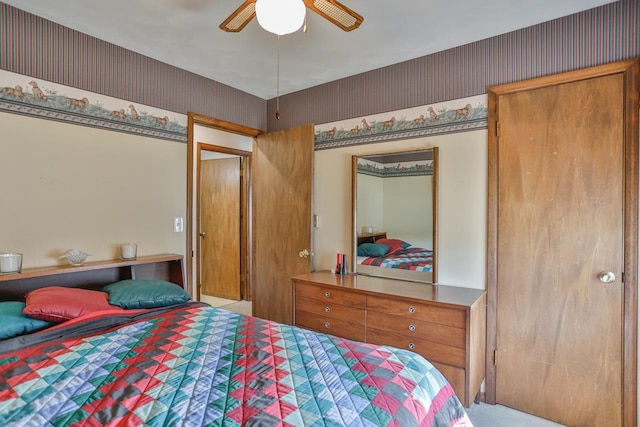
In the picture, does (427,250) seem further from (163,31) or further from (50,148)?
(50,148)

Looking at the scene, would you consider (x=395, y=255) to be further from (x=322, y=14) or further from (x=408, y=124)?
(x=322, y=14)

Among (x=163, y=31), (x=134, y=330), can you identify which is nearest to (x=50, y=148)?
(x=163, y=31)

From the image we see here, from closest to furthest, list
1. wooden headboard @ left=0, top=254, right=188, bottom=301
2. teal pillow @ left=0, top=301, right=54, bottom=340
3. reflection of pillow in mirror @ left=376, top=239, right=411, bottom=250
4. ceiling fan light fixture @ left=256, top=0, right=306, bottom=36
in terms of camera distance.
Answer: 1. ceiling fan light fixture @ left=256, top=0, right=306, bottom=36
2. teal pillow @ left=0, top=301, right=54, bottom=340
3. wooden headboard @ left=0, top=254, right=188, bottom=301
4. reflection of pillow in mirror @ left=376, top=239, right=411, bottom=250

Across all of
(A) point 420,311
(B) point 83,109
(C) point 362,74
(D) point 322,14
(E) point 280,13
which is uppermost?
(C) point 362,74

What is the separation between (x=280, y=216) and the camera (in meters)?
3.50

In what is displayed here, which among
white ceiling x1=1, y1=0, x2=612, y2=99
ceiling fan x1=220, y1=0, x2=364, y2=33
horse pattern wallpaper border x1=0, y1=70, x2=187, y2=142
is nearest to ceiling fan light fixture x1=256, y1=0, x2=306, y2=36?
ceiling fan x1=220, y1=0, x2=364, y2=33

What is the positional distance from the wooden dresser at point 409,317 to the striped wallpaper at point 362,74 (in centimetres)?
147

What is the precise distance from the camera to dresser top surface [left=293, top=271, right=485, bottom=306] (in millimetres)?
2262

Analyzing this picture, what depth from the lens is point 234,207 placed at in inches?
193

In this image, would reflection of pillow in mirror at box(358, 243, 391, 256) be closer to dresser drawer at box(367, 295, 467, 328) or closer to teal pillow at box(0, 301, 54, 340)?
dresser drawer at box(367, 295, 467, 328)

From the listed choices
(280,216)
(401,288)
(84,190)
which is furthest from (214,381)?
(280,216)

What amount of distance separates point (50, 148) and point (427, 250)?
2714 millimetres

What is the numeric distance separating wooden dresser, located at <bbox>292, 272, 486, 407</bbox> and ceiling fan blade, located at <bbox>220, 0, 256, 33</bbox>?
5.93ft

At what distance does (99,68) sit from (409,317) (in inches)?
109
